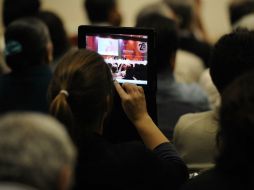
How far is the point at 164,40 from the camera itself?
3.53m

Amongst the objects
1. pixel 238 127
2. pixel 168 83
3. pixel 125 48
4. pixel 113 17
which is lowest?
pixel 168 83

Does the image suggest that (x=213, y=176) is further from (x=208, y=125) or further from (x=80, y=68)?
(x=208, y=125)

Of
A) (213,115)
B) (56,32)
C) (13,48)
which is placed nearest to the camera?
(213,115)

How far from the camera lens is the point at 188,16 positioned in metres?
5.08

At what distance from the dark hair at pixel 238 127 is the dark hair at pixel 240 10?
11.0ft

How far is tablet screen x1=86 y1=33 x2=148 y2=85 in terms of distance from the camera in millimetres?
2461

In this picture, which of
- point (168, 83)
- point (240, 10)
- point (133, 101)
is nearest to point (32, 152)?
point (133, 101)

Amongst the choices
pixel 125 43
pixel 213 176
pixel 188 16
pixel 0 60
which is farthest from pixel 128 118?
pixel 188 16

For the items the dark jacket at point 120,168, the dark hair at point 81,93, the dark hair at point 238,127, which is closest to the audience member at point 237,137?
the dark hair at point 238,127

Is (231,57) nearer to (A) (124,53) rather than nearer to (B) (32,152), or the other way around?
(A) (124,53)

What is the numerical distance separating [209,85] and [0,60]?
55.6 inches

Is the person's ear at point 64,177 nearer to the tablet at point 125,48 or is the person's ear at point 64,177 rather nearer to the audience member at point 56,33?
the tablet at point 125,48

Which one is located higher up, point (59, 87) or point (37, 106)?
point (59, 87)

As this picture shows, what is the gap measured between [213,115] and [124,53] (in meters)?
0.52
